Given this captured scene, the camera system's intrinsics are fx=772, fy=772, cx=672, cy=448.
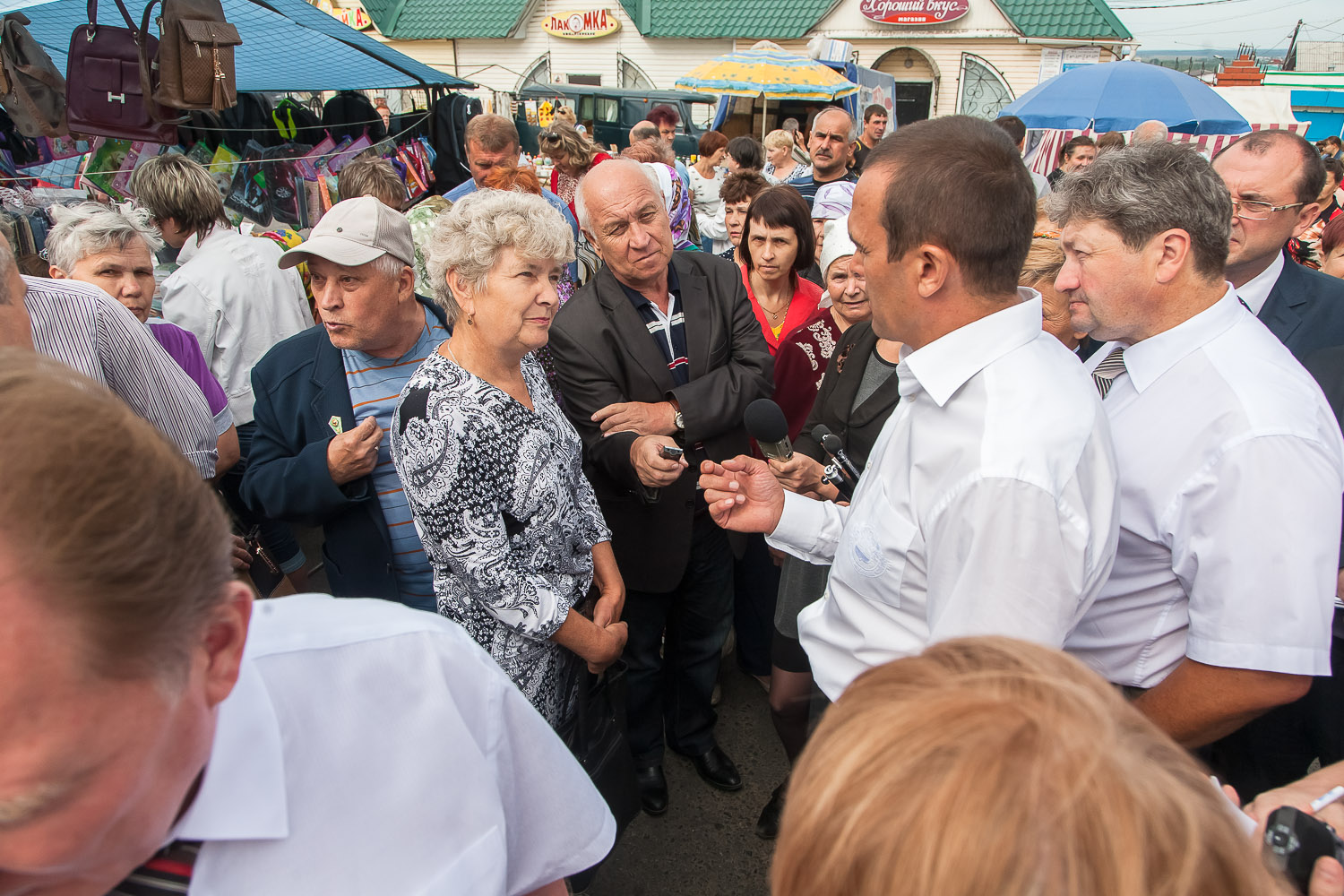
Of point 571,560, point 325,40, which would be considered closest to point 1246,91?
point 325,40

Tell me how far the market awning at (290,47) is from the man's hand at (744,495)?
677cm

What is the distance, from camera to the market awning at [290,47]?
6.08 metres

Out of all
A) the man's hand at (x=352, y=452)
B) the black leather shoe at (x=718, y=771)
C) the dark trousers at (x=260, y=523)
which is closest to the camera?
the man's hand at (x=352, y=452)

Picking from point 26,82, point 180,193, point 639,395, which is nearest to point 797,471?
point 639,395

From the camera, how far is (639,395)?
274 centimetres

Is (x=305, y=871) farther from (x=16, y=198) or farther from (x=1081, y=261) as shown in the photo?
(x=16, y=198)

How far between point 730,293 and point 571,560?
128 centimetres

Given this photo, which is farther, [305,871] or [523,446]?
[523,446]

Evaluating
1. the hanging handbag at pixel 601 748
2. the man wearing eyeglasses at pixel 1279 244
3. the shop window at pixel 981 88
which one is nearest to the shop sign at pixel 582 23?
the shop window at pixel 981 88

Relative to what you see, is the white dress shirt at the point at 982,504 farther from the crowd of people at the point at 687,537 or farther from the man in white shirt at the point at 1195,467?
the man in white shirt at the point at 1195,467

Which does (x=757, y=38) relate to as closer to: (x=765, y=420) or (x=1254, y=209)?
(x=1254, y=209)

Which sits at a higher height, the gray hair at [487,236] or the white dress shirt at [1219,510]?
the gray hair at [487,236]

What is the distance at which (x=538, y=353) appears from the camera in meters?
2.86

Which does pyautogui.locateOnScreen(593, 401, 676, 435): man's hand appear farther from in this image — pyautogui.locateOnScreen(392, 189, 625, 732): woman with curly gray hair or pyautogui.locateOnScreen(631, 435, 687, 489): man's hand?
pyautogui.locateOnScreen(392, 189, 625, 732): woman with curly gray hair
